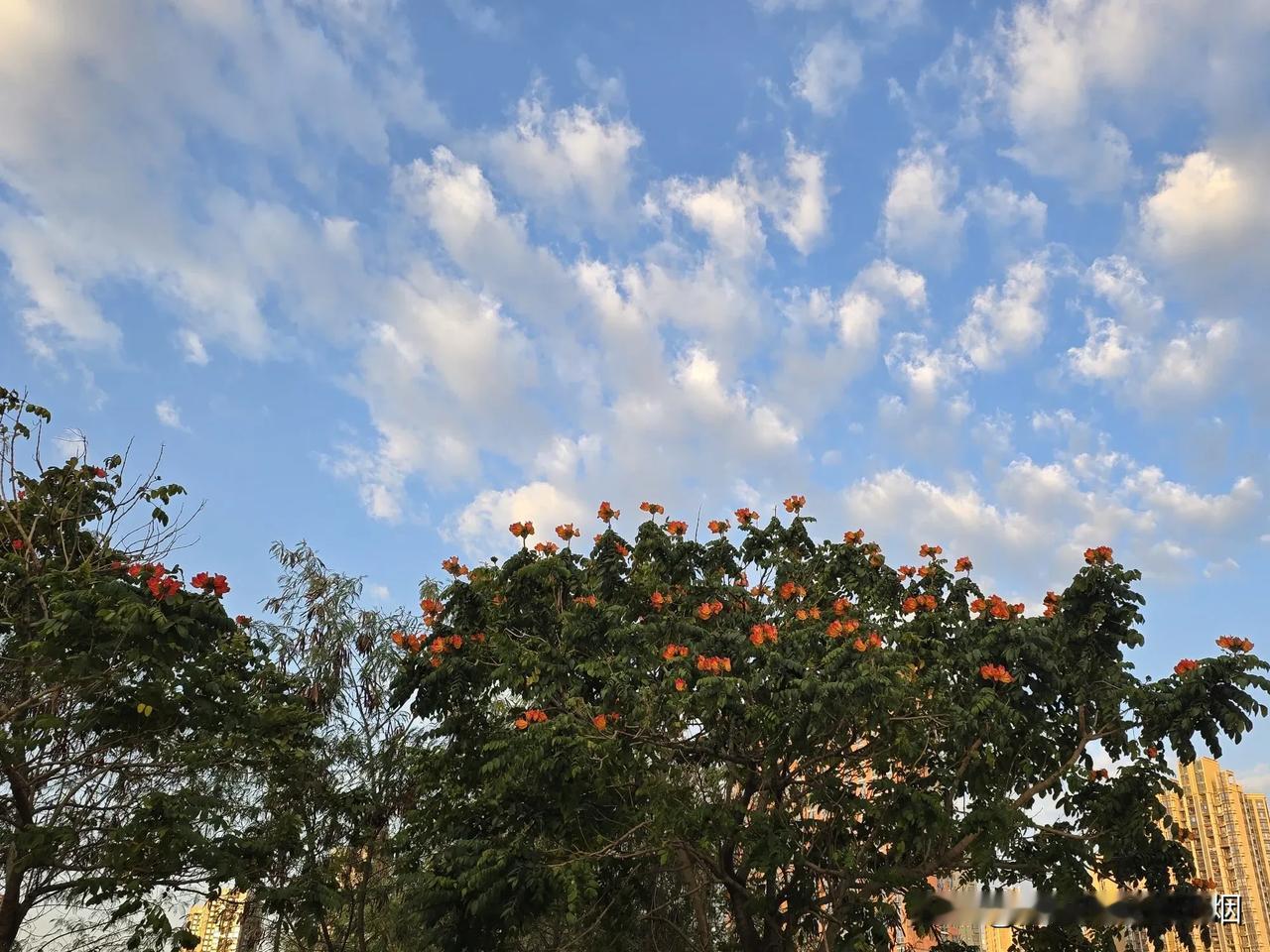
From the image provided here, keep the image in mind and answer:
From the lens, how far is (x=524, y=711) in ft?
32.0

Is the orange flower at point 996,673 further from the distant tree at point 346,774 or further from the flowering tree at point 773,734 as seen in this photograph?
the distant tree at point 346,774

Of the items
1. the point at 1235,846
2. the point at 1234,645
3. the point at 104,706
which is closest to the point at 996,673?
the point at 1234,645

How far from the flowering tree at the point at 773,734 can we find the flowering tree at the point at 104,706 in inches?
95.6

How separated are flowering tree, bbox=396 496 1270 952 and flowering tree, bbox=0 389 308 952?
7.97ft

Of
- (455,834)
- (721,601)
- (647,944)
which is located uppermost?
(721,601)

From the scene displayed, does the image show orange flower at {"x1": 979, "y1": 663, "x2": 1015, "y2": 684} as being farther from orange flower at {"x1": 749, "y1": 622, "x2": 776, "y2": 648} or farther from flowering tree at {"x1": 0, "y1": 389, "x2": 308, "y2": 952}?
flowering tree at {"x1": 0, "y1": 389, "x2": 308, "y2": 952}

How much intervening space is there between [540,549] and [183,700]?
13.4 ft

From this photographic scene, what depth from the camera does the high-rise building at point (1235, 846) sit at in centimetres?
4606

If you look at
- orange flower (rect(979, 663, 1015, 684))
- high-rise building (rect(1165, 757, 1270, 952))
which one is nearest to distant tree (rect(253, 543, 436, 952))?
orange flower (rect(979, 663, 1015, 684))

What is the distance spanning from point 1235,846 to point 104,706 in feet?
183

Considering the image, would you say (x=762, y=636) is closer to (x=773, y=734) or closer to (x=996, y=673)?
(x=773, y=734)

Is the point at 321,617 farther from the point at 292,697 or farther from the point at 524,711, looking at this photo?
the point at 524,711

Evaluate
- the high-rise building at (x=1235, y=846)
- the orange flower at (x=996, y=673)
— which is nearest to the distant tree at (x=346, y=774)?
the orange flower at (x=996, y=673)

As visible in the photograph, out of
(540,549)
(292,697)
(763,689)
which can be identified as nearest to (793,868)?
(763,689)
